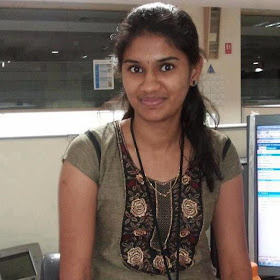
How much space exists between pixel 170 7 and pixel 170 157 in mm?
336

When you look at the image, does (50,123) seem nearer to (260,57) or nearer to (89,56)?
(89,56)

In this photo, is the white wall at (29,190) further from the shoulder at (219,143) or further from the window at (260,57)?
the window at (260,57)

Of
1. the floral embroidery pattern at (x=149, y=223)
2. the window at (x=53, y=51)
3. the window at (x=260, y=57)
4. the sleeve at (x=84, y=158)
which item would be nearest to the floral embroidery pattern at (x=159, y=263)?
the floral embroidery pattern at (x=149, y=223)

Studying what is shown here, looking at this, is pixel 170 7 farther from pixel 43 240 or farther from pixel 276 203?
pixel 43 240

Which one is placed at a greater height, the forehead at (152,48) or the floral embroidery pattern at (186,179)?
the forehead at (152,48)

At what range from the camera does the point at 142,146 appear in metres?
1.06

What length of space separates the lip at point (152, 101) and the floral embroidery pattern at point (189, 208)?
224 millimetres

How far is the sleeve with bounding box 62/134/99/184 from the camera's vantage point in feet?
3.21

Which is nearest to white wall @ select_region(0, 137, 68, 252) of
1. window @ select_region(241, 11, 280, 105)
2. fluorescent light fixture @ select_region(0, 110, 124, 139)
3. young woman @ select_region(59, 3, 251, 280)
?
fluorescent light fixture @ select_region(0, 110, 124, 139)

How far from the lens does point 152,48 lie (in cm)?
98

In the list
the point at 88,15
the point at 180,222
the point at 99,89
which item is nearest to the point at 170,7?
the point at 180,222

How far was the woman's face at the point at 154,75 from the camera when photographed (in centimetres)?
98

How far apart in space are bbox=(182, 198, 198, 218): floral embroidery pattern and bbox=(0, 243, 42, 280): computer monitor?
47 centimetres

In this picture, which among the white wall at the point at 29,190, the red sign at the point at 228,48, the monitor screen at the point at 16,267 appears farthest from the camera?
the red sign at the point at 228,48
